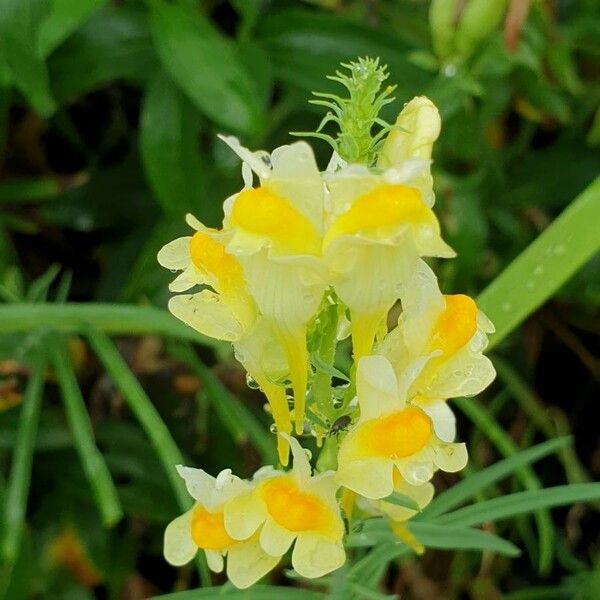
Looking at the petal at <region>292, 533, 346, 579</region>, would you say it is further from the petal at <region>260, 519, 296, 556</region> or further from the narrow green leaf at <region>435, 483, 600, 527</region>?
the narrow green leaf at <region>435, 483, 600, 527</region>

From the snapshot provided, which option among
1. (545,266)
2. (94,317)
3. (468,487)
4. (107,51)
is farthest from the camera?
(107,51)

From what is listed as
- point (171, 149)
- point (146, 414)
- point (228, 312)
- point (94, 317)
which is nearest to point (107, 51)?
point (171, 149)

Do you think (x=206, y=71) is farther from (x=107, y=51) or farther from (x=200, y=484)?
(x=200, y=484)

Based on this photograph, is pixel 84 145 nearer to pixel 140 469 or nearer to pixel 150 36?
pixel 150 36

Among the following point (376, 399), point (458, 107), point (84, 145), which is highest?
point (84, 145)

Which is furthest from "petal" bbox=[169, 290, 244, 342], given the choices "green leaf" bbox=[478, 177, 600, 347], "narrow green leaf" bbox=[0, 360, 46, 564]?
"narrow green leaf" bbox=[0, 360, 46, 564]

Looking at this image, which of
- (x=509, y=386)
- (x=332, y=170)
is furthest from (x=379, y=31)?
(x=332, y=170)

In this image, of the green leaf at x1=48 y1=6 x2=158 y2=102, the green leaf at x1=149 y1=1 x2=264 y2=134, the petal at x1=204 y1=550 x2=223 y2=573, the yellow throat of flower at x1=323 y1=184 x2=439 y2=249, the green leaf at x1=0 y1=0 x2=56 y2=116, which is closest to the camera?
the yellow throat of flower at x1=323 y1=184 x2=439 y2=249
